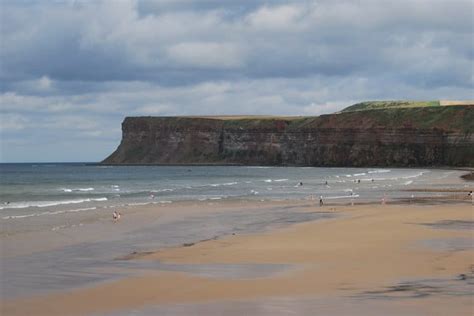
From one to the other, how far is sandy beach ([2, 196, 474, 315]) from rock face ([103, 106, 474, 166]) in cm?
11581

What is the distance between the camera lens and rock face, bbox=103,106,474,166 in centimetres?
14025

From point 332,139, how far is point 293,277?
475 ft

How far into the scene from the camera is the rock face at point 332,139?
460 ft

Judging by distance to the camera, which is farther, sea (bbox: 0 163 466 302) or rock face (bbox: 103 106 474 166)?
rock face (bbox: 103 106 474 166)

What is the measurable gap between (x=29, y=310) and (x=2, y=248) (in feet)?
30.5

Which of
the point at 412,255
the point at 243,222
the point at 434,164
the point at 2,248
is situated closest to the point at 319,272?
the point at 412,255

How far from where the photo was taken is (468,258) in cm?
1752

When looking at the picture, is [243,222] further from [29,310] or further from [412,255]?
[29,310]

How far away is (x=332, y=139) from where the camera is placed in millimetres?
158875

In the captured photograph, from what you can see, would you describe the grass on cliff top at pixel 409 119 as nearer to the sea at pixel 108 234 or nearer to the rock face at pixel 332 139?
the rock face at pixel 332 139

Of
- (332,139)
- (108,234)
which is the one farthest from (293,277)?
(332,139)

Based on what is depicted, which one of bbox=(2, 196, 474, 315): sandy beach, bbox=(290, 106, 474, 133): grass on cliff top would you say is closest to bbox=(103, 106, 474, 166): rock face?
bbox=(290, 106, 474, 133): grass on cliff top

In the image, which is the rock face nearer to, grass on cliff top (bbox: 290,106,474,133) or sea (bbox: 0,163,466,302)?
grass on cliff top (bbox: 290,106,474,133)

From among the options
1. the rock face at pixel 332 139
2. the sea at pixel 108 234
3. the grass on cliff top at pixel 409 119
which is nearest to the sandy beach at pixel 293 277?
the sea at pixel 108 234
